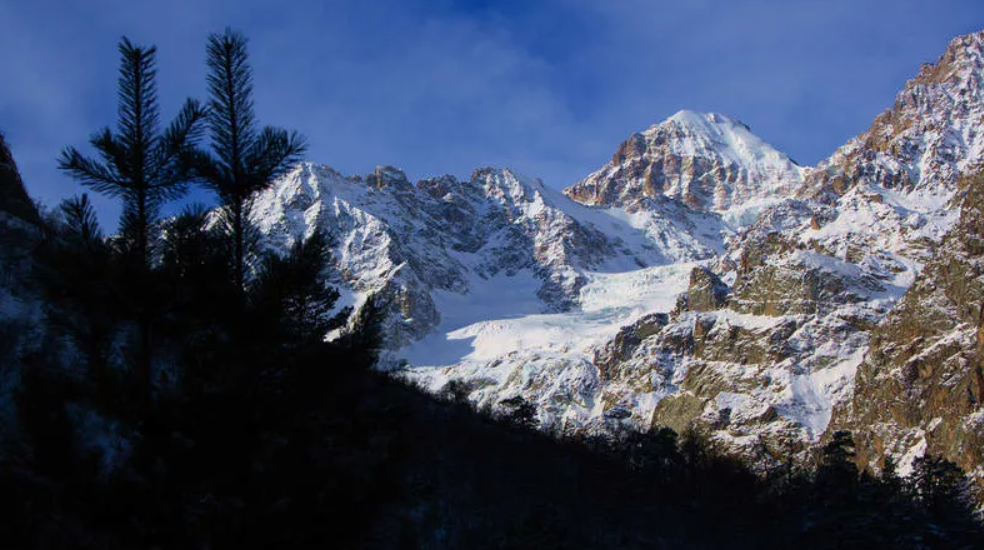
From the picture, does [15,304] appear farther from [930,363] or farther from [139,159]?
[930,363]

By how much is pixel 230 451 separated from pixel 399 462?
1376 mm

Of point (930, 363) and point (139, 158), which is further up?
point (930, 363)

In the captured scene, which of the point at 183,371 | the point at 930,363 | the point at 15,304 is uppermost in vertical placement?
the point at 930,363

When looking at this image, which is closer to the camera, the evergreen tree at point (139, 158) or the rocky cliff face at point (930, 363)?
the evergreen tree at point (139, 158)

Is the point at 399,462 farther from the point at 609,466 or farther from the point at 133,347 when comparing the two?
the point at 609,466

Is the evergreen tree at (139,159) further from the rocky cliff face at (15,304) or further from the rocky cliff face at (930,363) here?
the rocky cliff face at (930,363)

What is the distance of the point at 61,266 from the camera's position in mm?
7277

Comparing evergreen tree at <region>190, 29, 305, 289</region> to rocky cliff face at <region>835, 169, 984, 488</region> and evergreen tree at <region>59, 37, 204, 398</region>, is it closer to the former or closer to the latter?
evergreen tree at <region>59, 37, 204, 398</region>

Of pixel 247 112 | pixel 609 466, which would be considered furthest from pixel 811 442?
pixel 247 112

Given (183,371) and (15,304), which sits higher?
(15,304)

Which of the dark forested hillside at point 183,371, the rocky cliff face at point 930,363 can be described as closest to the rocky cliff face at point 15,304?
the dark forested hillside at point 183,371

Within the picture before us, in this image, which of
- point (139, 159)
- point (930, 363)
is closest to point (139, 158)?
point (139, 159)

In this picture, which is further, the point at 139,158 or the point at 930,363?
the point at 930,363

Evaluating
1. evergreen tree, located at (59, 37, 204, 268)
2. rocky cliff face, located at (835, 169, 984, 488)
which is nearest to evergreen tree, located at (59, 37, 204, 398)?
evergreen tree, located at (59, 37, 204, 268)
